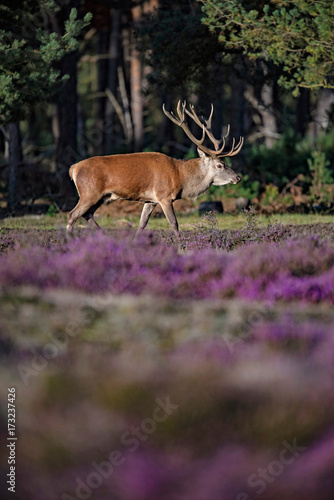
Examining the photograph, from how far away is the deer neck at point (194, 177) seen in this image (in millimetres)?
13461

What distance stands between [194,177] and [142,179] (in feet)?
3.46

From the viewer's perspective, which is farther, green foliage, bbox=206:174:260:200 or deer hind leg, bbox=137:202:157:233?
green foliage, bbox=206:174:260:200

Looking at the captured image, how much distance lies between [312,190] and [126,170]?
33.2ft

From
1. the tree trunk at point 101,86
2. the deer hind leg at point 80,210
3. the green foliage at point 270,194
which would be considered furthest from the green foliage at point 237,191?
the tree trunk at point 101,86

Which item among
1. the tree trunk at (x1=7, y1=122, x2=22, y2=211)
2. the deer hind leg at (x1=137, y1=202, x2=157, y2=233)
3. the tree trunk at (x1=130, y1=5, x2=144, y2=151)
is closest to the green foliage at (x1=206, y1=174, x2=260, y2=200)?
the tree trunk at (x1=7, y1=122, x2=22, y2=211)

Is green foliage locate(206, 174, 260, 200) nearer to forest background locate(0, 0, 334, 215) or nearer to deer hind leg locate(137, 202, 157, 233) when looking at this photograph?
forest background locate(0, 0, 334, 215)

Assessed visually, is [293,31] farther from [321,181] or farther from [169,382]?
[169,382]

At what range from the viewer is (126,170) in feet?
42.2

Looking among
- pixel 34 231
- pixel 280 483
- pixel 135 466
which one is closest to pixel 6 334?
pixel 135 466

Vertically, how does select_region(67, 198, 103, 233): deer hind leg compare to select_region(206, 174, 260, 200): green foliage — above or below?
above

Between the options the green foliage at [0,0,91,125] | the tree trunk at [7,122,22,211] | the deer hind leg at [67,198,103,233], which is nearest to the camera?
the deer hind leg at [67,198,103,233]

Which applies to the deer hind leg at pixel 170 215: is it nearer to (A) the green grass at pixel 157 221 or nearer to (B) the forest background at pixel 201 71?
(A) the green grass at pixel 157 221

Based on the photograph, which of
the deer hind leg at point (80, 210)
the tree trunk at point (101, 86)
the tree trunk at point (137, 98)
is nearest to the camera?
the deer hind leg at point (80, 210)

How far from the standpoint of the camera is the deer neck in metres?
13.5
